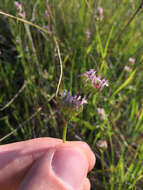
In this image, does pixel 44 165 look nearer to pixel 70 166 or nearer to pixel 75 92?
pixel 70 166

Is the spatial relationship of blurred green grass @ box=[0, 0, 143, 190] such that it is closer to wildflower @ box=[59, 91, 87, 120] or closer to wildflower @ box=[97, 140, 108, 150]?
wildflower @ box=[97, 140, 108, 150]

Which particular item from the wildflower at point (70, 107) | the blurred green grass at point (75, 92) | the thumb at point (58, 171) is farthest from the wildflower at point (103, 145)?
the wildflower at point (70, 107)

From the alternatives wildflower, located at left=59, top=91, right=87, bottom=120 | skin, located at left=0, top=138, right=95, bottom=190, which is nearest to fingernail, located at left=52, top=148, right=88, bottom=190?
skin, located at left=0, top=138, right=95, bottom=190

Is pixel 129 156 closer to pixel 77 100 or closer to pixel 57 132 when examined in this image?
pixel 57 132

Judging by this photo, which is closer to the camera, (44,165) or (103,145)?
(44,165)

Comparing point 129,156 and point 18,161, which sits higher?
point 18,161

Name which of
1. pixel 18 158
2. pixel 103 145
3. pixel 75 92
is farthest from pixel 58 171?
pixel 75 92

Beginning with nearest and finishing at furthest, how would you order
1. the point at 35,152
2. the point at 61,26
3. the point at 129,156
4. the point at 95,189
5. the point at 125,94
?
the point at 35,152, the point at 95,189, the point at 129,156, the point at 125,94, the point at 61,26

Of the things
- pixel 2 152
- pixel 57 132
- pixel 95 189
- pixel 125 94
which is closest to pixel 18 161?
pixel 2 152
